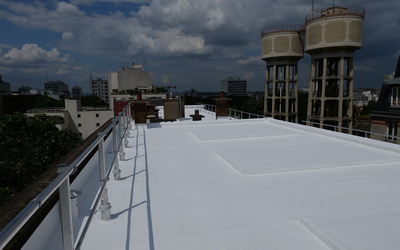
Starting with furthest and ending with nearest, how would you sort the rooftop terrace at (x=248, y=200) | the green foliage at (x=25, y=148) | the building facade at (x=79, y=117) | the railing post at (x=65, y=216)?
the building facade at (x=79, y=117) < the green foliage at (x=25, y=148) < the rooftop terrace at (x=248, y=200) < the railing post at (x=65, y=216)

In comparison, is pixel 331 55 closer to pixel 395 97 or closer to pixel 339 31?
pixel 339 31

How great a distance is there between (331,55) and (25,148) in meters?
28.2

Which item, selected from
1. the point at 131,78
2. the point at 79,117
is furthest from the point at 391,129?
the point at 131,78

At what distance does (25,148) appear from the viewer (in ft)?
75.1

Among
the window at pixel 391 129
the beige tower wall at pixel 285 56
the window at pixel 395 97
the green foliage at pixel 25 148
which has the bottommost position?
the green foliage at pixel 25 148

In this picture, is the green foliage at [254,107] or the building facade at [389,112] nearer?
the building facade at [389,112]

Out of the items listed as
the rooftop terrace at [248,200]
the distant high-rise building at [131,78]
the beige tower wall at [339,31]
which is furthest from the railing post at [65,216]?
the distant high-rise building at [131,78]

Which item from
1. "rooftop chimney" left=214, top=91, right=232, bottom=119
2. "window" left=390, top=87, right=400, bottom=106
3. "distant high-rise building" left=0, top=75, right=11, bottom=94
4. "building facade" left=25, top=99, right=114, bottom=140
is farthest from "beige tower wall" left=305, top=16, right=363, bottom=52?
"distant high-rise building" left=0, top=75, right=11, bottom=94

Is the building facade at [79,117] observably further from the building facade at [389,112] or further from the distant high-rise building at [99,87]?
the distant high-rise building at [99,87]

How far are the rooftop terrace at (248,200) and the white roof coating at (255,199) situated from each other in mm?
13

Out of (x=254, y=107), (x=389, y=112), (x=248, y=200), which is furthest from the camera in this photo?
(x=254, y=107)

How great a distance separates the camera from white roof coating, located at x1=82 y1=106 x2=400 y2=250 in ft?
8.58

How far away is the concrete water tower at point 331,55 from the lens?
2266cm

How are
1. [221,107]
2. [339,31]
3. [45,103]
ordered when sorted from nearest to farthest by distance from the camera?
[221,107] → [339,31] → [45,103]
